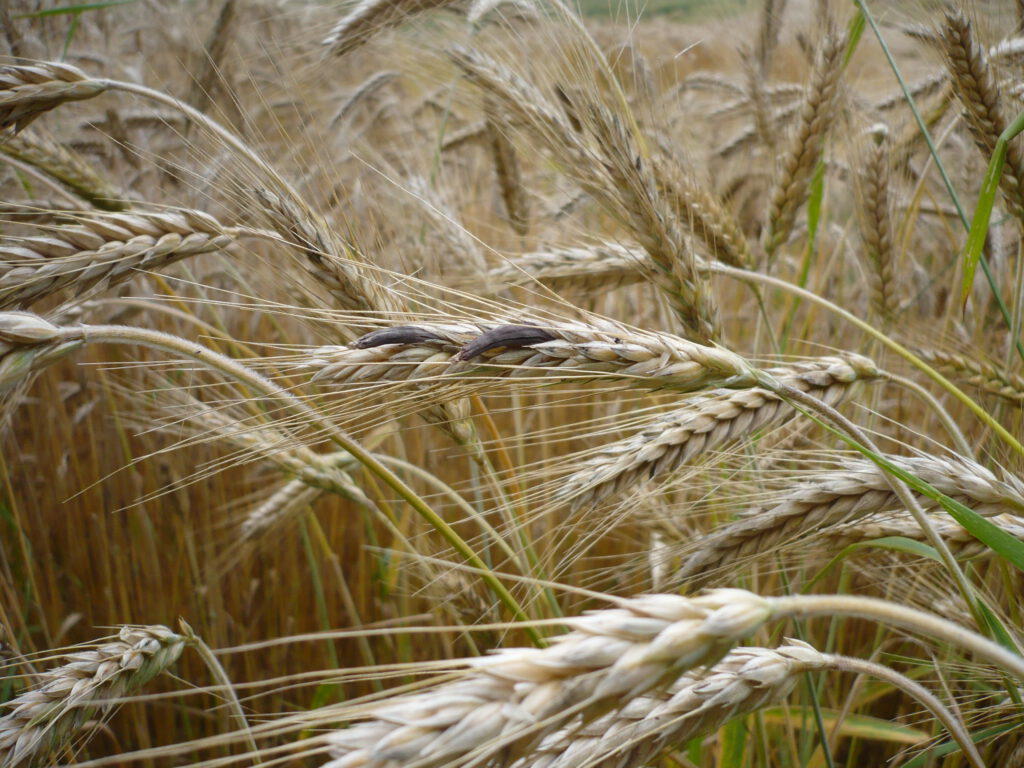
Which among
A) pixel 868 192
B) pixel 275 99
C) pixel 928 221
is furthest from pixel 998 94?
pixel 275 99

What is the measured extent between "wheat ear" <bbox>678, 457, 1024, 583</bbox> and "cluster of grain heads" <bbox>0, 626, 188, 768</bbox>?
0.71 m

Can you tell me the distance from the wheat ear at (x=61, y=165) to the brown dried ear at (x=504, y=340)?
1.23m

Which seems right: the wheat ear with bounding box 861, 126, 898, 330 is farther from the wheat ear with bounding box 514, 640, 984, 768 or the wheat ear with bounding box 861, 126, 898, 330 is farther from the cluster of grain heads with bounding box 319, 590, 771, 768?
the cluster of grain heads with bounding box 319, 590, 771, 768

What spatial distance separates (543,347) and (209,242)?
0.60m

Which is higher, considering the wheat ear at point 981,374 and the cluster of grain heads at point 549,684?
the cluster of grain heads at point 549,684

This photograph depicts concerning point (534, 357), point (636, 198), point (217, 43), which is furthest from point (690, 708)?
point (217, 43)

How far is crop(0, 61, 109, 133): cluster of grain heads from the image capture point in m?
1.03

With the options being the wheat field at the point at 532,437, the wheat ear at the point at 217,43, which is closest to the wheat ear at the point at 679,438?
the wheat field at the point at 532,437

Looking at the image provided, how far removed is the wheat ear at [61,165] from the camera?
5.02 ft

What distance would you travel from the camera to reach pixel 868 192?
171cm

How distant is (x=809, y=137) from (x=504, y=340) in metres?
1.24

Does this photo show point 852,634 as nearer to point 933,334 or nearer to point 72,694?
point 933,334

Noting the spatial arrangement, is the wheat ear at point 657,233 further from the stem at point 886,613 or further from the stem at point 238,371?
the stem at point 886,613

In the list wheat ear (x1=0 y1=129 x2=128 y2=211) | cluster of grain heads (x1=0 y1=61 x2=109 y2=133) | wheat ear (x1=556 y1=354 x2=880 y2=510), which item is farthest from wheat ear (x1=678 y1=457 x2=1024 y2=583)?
wheat ear (x1=0 y1=129 x2=128 y2=211)
